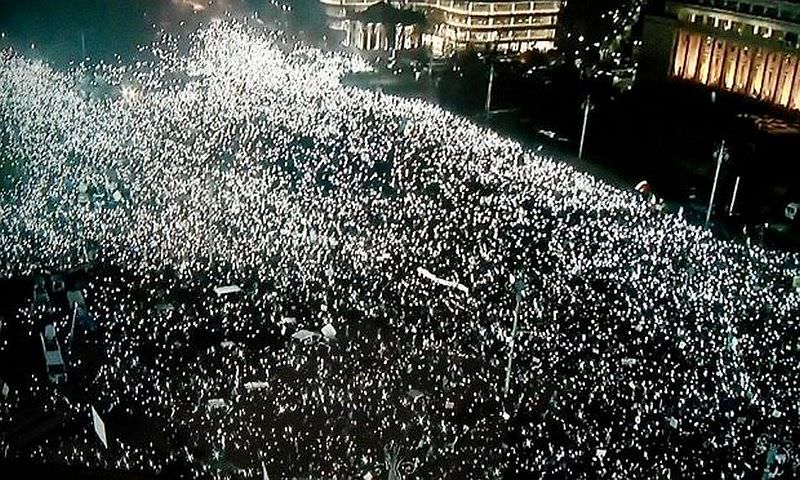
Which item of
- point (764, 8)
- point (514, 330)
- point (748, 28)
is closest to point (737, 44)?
point (748, 28)

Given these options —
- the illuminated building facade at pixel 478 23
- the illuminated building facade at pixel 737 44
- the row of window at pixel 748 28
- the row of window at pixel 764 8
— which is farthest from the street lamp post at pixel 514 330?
the illuminated building facade at pixel 478 23

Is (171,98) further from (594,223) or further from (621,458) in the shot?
(621,458)

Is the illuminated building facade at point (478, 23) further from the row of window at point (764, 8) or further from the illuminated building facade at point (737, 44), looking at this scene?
the row of window at point (764, 8)

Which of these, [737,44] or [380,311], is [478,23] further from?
[380,311]

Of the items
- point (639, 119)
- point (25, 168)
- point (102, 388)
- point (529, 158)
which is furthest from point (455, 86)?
point (102, 388)

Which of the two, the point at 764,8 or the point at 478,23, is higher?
the point at 764,8

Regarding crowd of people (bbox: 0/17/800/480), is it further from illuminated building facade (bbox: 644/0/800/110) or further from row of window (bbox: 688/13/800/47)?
row of window (bbox: 688/13/800/47)

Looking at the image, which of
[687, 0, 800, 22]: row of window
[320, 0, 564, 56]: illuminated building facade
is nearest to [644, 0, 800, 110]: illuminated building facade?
[687, 0, 800, 22]: row of window
